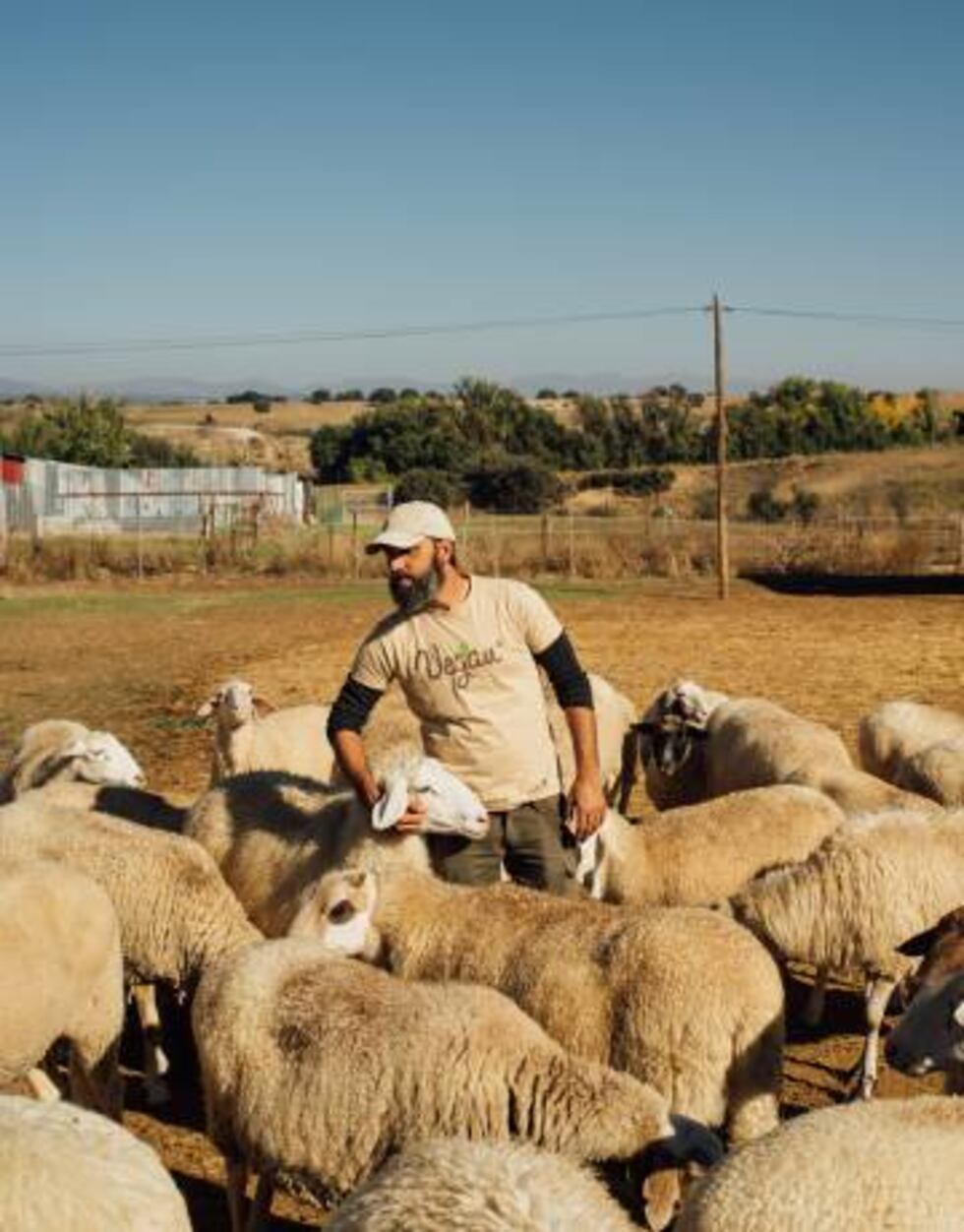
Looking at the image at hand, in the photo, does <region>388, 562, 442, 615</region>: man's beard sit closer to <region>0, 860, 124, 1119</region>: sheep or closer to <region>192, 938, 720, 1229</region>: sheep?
<region>192, 938, 720, 1229</region>: sheep

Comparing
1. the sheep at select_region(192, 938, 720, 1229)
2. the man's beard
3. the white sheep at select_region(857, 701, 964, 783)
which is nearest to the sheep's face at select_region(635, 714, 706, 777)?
the white sheep at select_region(857, 701, 964, 783)

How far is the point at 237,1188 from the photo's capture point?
15.9 ft

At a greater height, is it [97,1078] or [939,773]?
[939,773]

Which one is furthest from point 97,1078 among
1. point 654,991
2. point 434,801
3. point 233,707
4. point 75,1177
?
point 233,707

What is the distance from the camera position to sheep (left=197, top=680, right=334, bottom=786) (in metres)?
9.59

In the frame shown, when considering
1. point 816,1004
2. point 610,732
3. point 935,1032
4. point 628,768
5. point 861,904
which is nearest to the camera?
point 935,1032

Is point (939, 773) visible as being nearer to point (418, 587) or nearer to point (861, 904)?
point (861, 904)

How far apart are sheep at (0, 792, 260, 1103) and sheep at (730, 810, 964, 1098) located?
2221 millimetres

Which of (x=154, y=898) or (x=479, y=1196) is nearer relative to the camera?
(x=479, y=1196)

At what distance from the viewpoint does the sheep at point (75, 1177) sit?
3.38 meters

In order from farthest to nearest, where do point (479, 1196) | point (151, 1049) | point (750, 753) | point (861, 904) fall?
1. point (750, 753)
2. point (861, 904)
3. point (151, 1049)
4. point (479, 1196)

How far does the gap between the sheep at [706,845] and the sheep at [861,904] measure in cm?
44

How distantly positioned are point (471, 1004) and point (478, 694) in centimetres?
145

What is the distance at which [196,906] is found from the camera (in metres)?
6.28
